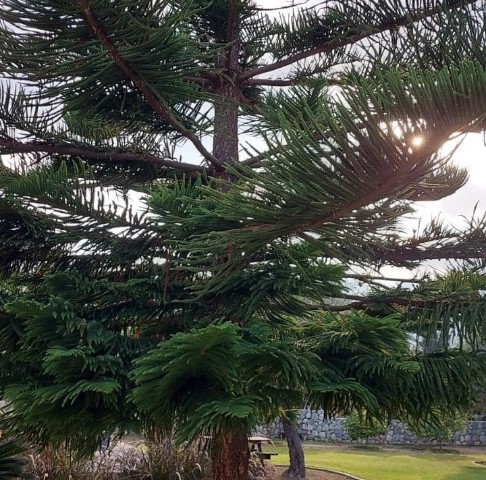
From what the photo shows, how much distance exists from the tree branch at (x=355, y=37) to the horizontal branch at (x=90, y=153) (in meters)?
0.62

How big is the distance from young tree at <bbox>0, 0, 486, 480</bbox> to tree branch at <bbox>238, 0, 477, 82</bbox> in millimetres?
11

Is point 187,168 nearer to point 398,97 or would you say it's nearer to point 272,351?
point 272,351

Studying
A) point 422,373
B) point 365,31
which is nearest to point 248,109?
point 365,31

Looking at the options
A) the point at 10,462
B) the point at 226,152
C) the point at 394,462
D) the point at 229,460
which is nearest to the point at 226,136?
the point at 226,152

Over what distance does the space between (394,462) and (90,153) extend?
7.75 meters

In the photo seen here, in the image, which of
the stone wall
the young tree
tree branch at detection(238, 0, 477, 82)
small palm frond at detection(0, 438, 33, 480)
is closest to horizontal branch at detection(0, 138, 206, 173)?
the young tree

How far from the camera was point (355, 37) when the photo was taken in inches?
96.5

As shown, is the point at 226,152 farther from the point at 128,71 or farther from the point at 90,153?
the point at 128,71

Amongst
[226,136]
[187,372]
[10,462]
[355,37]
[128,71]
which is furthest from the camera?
[10,462]

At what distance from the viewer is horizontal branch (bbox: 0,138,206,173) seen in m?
2.34

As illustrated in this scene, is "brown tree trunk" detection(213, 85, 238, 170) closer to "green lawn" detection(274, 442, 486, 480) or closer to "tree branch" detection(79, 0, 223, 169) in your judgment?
"tree branch" detection(79, 0, 223, 169)

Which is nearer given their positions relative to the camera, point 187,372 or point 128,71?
point 187,372

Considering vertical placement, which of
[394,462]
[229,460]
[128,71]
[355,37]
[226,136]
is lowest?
[394,462]

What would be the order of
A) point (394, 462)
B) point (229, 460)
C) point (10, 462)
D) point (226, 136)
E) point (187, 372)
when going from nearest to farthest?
point (187, 372)
point (229, 460)
point (226, 136)
point (10, 462)
point (394, 462)
